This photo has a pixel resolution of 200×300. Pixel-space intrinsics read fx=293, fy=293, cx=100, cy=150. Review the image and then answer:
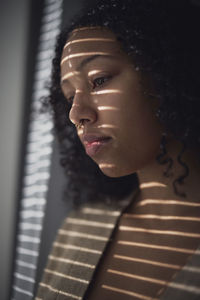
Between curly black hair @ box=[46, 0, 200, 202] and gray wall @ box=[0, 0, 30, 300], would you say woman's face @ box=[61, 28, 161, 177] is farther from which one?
gray wall @ box=[0, 0, 30, 300]

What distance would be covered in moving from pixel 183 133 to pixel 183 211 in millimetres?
280

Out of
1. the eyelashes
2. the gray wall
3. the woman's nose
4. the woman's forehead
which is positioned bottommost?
the gray wall

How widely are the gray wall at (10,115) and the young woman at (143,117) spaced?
2.17 feet

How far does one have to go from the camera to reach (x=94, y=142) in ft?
3.37

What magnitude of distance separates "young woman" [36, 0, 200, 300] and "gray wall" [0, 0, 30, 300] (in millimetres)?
662

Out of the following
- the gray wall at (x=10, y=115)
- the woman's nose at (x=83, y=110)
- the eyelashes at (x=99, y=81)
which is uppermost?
the eyelashes at (x=99, y=81)

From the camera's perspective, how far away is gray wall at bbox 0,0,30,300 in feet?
5.43

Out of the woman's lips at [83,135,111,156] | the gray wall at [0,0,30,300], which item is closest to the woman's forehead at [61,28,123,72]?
the woman's lips at [83,135,111,156]

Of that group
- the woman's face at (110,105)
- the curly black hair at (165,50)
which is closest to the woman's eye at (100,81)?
the woman's face at (110,105)

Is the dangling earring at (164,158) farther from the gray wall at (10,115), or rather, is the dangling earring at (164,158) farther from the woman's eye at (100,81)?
the gray wall at (10,115)

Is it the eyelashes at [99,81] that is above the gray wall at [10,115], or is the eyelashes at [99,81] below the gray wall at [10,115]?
above

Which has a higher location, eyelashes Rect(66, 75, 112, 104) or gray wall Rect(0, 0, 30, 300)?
eyelashes Rect(66, 75, 112, 104)

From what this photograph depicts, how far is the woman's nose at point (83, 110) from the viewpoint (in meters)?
0.99

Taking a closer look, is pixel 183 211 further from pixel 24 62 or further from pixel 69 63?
pixel 24 62
